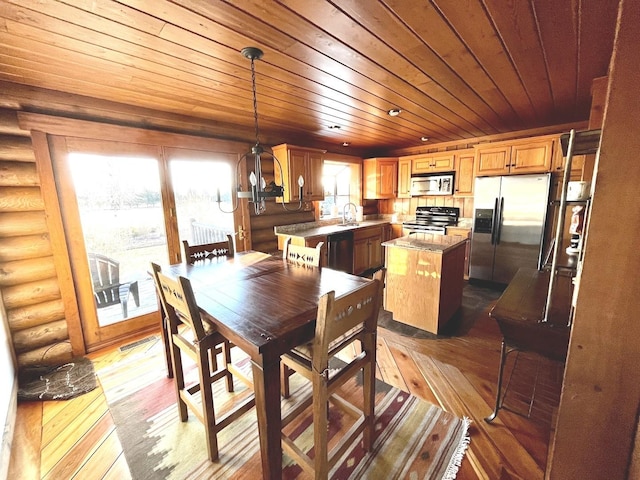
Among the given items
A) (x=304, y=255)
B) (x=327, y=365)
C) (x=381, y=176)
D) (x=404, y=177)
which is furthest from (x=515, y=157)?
(x=327, y=365)

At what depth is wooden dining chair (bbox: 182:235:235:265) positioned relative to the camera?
2458 millimetres

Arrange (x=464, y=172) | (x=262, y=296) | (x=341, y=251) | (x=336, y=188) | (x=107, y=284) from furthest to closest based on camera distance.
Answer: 1. (x=336, y=188)
2. (x=464, y=172)
3. (x=341, y=251)
4. (x=107, y=284)
5. (x=262, y=296)

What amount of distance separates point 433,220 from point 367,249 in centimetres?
133

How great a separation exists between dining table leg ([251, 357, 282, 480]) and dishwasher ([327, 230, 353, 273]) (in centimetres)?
291

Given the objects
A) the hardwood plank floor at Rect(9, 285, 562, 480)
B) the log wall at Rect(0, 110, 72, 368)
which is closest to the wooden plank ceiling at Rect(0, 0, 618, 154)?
the log wall at Rect(0, 110, 72, 368)

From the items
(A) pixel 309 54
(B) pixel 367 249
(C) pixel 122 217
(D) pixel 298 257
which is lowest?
(B) pixel 367 249

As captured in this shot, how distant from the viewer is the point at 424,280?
2.79m

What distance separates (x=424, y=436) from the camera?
1659 mm

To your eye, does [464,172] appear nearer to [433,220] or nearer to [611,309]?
[433,220]

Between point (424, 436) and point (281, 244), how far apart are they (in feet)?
9.49

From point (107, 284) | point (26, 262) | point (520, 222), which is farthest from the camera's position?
point (520, 222)

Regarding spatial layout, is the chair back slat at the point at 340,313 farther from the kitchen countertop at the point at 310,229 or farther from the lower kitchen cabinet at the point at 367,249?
the lower kitchen cabinet at the point at 367,249

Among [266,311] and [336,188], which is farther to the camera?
[336,188]

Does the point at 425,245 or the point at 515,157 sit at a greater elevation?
the point at 515,157
